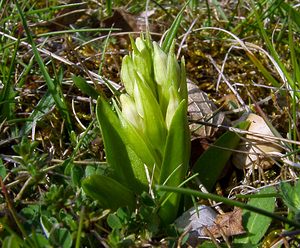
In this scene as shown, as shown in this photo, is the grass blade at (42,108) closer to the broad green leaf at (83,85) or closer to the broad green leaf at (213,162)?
the broad green leaf at (83,85)

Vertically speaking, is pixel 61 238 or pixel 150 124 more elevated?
pixel 150 124

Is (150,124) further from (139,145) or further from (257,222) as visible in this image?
(257,222)

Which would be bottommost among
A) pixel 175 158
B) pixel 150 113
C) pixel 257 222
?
pixel 257 222

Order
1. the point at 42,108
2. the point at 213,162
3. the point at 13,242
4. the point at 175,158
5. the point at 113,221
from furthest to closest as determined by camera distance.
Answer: the point at 42,108
the point at 213,162
the point at 175,158
the point at 113,221
the point at 13,242

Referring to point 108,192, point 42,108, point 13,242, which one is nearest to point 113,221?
point 108,192

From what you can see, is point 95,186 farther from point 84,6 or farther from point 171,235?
point 84,6

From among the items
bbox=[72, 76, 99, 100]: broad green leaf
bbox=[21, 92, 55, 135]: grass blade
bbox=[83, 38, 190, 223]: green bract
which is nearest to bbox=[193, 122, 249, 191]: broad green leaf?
bbox=[83, 38, 190, 223]: green bract

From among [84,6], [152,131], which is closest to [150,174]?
[152,131]

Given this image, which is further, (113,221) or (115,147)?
(115,147)
